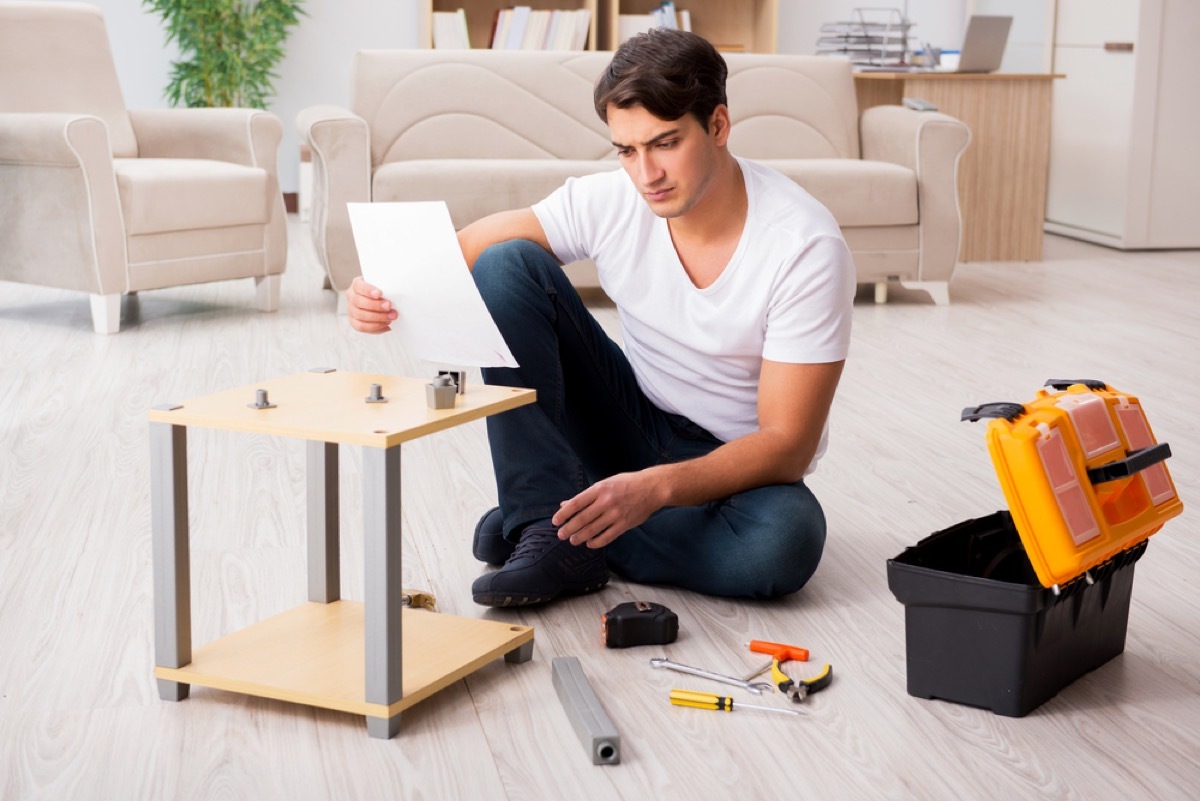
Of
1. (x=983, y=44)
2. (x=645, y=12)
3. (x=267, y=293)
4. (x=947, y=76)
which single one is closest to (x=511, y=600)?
(x=267, y=293)

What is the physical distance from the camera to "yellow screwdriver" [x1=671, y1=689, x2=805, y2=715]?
140cm

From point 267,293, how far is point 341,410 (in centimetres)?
272

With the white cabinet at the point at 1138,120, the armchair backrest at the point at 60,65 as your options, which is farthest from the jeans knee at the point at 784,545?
the white cabinet at the point at 1138,120

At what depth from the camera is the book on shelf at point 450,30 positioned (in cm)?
566

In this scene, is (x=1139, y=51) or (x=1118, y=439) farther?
(x=1139, y=51)

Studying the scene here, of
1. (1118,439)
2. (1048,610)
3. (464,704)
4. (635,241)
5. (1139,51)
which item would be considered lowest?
(464,704)

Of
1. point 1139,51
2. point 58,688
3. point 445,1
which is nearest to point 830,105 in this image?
point 1139,51

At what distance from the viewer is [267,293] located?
393cm

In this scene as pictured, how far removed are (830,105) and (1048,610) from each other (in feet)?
10.9

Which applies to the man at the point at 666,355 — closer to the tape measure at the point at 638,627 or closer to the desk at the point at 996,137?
the tape measure at the point at 638,627

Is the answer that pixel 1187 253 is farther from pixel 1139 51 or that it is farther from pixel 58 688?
pixel 58 688

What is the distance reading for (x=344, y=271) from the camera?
385 cm

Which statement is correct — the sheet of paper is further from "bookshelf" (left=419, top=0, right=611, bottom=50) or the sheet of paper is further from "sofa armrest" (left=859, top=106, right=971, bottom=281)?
"bookshelf" (left=419, top=0, right=611, bottom=50)

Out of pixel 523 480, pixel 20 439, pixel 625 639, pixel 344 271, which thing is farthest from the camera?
pixel 344 271
